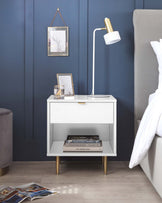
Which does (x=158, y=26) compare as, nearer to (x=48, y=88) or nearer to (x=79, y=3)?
(x=79, y=3)

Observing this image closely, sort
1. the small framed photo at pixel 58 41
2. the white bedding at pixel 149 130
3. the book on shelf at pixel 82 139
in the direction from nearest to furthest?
the white bedding at pixel 149 130
the book on shelf at pixel 82 139
the small framed photo at pixel 58 41

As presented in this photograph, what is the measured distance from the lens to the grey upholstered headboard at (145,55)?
2.61 metres

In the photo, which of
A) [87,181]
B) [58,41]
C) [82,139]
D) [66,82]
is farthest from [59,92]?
[87,181]

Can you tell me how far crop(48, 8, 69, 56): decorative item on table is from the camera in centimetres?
271

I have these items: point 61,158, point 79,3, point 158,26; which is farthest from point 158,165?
point 79,3

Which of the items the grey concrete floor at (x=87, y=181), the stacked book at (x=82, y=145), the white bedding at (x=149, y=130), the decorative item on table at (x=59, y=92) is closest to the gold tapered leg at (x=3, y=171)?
the grey concrete floor at (x=87, y=181)

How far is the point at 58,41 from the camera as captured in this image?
2.72 metres

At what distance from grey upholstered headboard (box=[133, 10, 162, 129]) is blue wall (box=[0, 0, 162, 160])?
13cm

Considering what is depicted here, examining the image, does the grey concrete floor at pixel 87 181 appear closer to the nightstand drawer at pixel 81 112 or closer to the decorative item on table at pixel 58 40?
the nightstand drawer at pixel 81 112

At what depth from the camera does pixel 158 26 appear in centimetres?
262

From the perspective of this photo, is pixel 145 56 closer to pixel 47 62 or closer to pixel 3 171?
pixel 47 62

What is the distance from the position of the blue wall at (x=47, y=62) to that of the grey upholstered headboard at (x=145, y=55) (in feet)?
0.41

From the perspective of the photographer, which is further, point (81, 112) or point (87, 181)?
point (81, 112)

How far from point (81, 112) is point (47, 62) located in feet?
2.28
